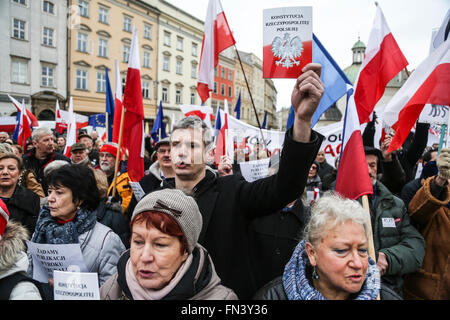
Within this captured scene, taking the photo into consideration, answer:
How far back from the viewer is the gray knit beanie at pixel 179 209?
58.0 inches

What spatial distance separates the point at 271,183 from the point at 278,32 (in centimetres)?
112

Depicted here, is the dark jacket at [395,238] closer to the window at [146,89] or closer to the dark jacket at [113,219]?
the dark jacket at [113,219]

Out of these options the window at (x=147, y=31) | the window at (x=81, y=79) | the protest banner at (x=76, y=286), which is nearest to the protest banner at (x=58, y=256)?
the protest banner at (x=76, y=286)

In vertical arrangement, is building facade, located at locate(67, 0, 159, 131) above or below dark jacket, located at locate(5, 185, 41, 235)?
above

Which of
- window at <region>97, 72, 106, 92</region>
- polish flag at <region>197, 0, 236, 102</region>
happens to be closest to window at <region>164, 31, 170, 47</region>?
window at <region>97, 72, 106, 92</region>

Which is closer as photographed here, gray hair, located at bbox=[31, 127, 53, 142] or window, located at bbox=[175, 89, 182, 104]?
gray hair, located at bbox=[31, 127, 53, 142]

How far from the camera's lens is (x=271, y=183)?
164cm

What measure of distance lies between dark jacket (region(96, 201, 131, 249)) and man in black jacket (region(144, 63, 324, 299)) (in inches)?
30.0

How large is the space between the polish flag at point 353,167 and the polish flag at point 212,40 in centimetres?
205

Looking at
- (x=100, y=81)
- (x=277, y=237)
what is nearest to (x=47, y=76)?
(x=100, y=81)

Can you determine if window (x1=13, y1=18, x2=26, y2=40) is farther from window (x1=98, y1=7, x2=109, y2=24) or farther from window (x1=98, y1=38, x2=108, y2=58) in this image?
window (x1=98, y1=7, x2=109, y2=24)

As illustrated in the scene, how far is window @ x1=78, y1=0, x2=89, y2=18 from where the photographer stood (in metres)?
24.4

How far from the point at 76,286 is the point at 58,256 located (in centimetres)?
49

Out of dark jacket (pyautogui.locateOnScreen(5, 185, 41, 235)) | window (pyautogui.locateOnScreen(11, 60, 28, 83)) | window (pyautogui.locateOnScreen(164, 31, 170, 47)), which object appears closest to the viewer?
dark jacket (pyautogui.locateOnScreen(5, 185, 41, 235))
